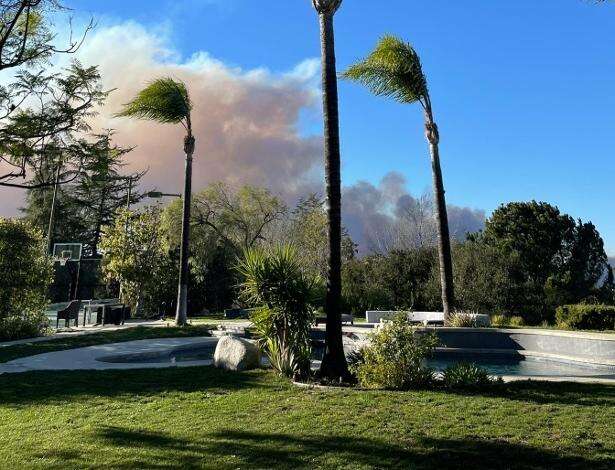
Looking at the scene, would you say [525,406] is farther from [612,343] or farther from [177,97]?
[177,97]

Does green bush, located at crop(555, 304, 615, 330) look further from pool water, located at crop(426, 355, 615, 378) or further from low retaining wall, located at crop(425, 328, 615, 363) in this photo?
pool water, located at crop(426, 355, 615, 378)

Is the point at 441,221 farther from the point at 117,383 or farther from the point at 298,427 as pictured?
the point at 298,427

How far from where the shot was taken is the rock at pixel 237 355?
32.1ft

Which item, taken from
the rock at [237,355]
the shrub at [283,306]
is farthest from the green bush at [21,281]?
the shrub at [283,306]

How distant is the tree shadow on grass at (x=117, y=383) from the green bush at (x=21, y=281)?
7.46 metres

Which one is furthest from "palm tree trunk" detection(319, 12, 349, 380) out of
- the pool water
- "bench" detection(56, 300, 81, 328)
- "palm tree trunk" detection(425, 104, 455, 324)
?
"bench" detection(56, 300, 81, 328)

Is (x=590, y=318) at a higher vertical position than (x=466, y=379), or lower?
higher

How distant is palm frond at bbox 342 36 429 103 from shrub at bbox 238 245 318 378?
1101cm

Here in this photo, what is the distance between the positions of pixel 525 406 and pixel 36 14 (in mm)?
13475

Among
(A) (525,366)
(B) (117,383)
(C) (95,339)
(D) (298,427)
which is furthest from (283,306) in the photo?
(C) (95,339)

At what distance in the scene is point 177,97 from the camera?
20.1 m

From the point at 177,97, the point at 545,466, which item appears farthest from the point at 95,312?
the point at 545,466

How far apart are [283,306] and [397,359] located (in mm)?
2186

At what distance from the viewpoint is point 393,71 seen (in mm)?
18328
